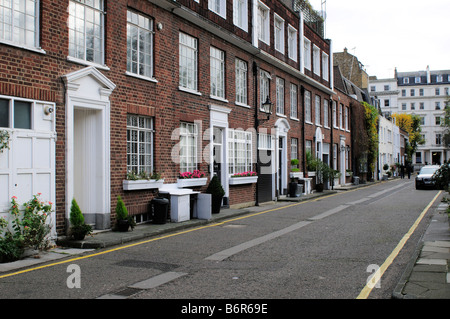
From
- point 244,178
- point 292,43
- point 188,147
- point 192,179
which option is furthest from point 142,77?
point 292,43

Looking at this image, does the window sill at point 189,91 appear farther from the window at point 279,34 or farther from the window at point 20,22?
the window at point 279,34

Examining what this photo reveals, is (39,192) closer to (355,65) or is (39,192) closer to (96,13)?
(96,13)

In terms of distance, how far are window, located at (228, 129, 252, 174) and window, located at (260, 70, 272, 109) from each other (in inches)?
101

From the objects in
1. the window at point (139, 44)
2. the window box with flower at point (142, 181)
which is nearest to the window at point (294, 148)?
the window box with flower at point (142, 181)

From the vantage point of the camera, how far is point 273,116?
21.2 meters

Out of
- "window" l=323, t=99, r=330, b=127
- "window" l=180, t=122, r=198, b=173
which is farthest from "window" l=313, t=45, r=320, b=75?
"window" l=180, t=122, r=198, b=173

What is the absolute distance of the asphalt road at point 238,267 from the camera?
5.72 meters

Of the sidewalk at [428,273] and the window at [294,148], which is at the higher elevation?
the window at [294,148]

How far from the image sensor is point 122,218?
422 inches

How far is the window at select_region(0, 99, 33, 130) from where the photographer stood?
326 inches

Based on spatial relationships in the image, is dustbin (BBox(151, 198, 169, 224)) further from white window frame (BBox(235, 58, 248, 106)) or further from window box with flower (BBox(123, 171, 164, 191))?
white window frame (BBox(235, 58, 248, 106))

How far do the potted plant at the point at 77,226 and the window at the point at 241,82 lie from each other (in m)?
10.0

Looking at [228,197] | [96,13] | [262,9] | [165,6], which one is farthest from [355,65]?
[96,13]
